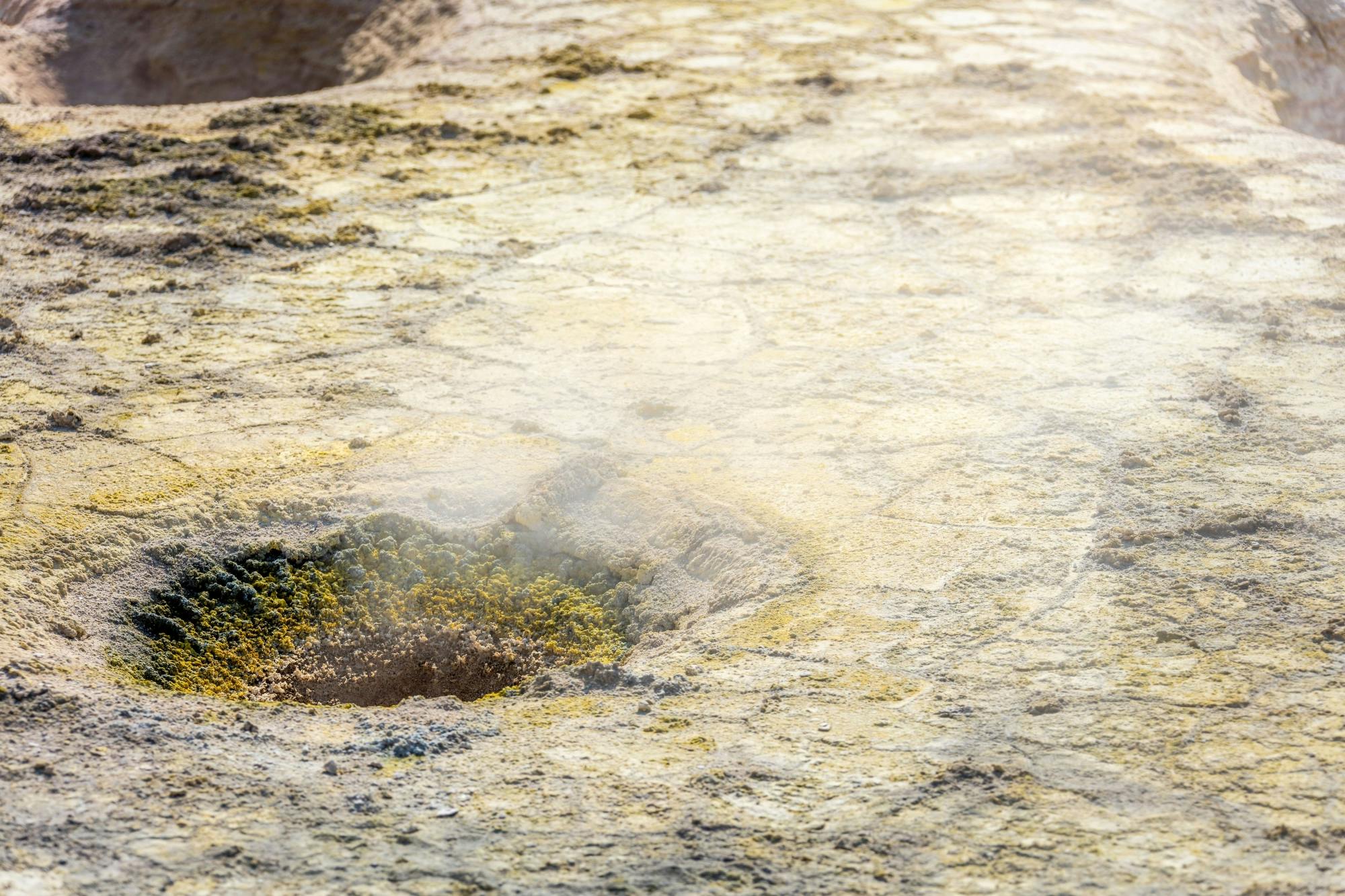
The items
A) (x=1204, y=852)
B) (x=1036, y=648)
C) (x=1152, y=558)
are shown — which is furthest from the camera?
(x=1152, y=558)

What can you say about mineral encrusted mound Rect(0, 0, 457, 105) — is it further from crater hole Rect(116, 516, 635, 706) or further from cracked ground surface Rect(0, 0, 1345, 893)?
crater hole Rect(116, 516, 635, 706)

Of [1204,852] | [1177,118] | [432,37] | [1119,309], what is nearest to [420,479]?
[1204,852]

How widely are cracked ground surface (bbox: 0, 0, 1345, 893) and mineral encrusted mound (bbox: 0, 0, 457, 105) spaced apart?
1719 mm

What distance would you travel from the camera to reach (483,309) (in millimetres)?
3416

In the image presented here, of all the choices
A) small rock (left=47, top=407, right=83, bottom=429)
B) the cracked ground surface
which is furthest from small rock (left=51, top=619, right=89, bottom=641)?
small rock (left=47, top=407, right=83, bottom=429)

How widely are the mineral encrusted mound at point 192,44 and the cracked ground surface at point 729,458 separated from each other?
172cm

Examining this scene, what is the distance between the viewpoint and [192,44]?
7004 millimetres

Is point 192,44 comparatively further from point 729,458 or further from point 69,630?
point 69,630

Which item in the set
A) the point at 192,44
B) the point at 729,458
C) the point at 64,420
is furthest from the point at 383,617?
the point at 192,44

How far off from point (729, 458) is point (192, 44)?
5.59 meters

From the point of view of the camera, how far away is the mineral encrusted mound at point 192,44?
22.3 feet

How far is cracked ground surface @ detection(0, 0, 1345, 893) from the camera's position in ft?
5.09

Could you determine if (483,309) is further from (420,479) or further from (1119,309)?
(1119,309)

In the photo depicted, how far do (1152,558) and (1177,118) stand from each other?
3162 mm
